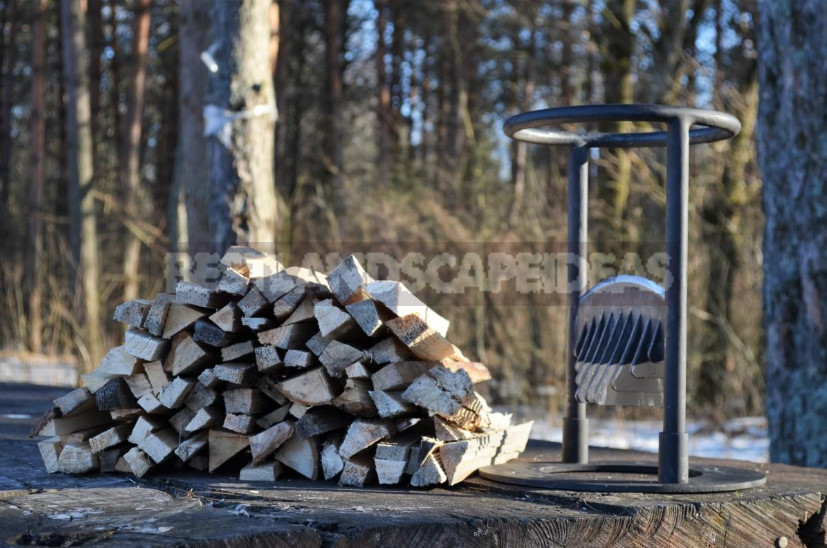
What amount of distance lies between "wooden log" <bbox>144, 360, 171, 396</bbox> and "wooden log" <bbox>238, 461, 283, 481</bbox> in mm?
331

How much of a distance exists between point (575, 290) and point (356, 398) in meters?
0.73

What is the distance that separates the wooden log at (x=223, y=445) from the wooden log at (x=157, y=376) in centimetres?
19

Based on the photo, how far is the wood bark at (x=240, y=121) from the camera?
16.9 feet

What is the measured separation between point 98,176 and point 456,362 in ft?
38.3

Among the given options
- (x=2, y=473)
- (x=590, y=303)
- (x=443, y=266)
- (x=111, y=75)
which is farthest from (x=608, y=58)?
(x=111, y=75)

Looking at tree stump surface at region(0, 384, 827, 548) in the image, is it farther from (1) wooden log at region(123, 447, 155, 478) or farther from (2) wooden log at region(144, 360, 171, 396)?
(2) wooden log at region(144, 360, 171, 396)

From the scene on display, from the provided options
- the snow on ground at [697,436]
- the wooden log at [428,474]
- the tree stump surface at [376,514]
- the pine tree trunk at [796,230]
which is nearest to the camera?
the tree stump surface at [376,514]

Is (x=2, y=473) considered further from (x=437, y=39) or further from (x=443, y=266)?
(x=437, y=39)

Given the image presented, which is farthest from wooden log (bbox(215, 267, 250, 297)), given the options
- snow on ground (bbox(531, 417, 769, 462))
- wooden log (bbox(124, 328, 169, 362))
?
snow on ground (bbox(531, 417, 769, 462))

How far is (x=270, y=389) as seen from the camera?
101 inches

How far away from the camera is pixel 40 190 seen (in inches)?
569

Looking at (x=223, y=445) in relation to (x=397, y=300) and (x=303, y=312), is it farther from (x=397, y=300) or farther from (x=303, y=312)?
(x=397, y=300)

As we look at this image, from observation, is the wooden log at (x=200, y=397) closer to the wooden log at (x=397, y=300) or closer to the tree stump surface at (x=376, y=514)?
the tree stump surface at (x=376, y=514)

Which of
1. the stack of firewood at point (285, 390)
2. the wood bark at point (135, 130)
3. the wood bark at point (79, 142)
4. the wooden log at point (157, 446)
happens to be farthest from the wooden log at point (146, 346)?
the wood bark at point (135, 130)
